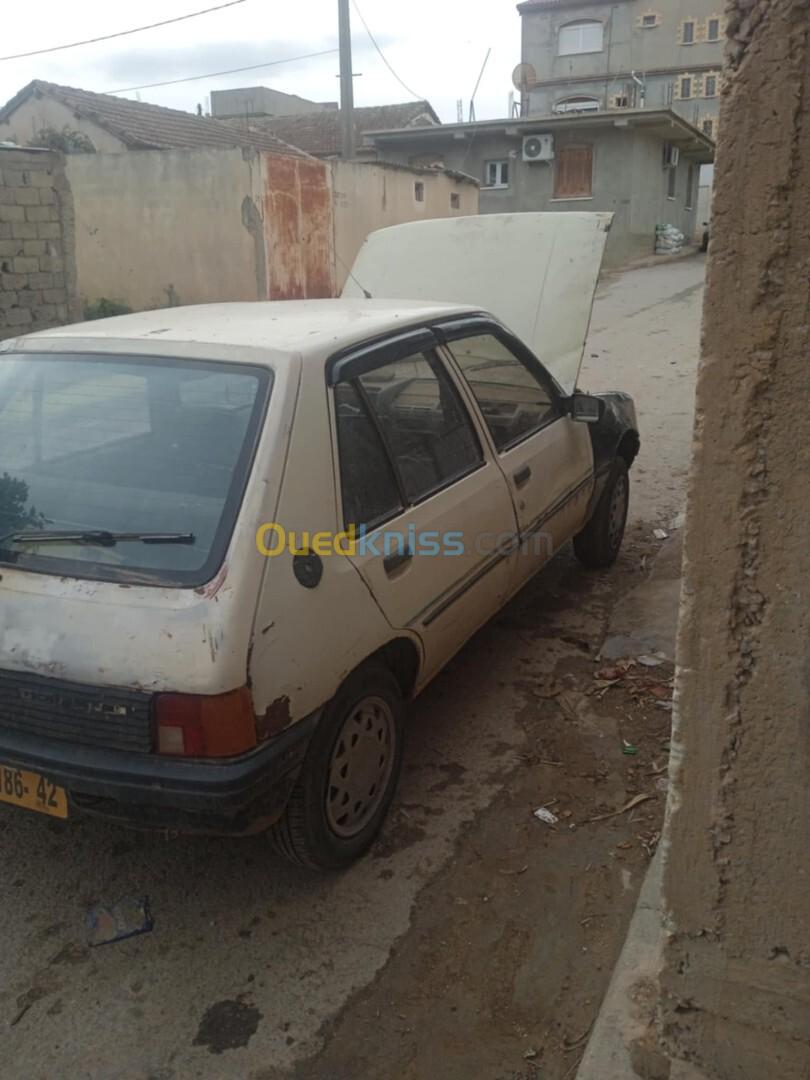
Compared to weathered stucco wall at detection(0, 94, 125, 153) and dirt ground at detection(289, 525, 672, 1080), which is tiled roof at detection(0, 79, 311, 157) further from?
dirt ground at detection(289, 525, 672, 1080)

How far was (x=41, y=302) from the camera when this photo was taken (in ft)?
34.4

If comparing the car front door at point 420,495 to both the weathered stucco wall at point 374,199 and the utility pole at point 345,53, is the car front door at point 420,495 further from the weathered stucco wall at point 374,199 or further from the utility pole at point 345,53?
the utility pole at point 345,53

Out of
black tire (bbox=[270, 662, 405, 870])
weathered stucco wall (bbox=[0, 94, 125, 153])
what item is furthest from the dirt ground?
weathered stucco wall (bbox=[0, 94, 125, 153])

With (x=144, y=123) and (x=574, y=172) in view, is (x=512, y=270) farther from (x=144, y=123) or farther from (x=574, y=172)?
(x=574, y=172)

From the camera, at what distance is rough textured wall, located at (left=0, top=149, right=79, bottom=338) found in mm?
9867

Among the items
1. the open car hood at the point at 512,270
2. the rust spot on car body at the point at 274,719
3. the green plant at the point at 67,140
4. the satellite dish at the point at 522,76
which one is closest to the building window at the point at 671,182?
the satellite dish at the point at 522,76

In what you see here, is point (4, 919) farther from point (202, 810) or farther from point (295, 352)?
point (295, 352)

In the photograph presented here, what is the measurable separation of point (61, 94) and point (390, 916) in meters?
21.5

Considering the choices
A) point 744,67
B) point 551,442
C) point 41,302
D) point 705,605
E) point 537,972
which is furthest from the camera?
point 41,302

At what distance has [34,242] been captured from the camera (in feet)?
33.4

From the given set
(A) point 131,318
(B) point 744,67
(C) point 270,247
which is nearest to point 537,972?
(B) point 744,67

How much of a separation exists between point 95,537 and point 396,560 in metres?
0.92

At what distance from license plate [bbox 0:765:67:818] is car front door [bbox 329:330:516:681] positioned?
3.32 ft

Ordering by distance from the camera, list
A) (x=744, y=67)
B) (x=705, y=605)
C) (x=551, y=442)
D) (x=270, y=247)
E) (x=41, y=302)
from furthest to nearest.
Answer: (x=270, y=247), (x=41, y=302), (x=551, y=442), (x=705, y=605), (x=744, y=67)
